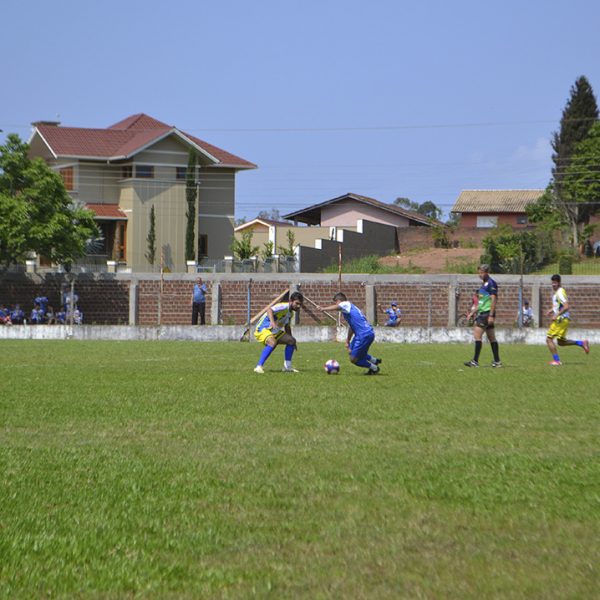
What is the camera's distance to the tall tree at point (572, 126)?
7300cm

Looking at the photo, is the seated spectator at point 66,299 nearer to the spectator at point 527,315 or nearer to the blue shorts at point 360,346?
the spectator at point 527,315

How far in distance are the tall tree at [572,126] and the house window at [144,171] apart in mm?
26798

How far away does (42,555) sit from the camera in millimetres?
6109

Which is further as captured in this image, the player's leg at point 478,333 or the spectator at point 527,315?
the spectator at point 527,315

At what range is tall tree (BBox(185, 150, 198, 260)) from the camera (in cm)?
6266

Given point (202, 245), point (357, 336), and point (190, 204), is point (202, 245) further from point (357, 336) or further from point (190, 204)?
point (357, 336)

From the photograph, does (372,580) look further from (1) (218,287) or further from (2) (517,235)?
(2) (517,235)

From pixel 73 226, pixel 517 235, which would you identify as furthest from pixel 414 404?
pixel 517 235

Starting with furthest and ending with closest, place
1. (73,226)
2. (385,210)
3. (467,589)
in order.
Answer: (385,210) → (73,226) → (467,589)

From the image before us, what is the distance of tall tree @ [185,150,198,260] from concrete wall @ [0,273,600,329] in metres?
18.7

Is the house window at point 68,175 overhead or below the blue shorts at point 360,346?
overhead

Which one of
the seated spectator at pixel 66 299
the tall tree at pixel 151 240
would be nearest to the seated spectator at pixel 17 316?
the seated spectator at pixel 66 299

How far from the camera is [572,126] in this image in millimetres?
74250

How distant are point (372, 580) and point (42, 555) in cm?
186
